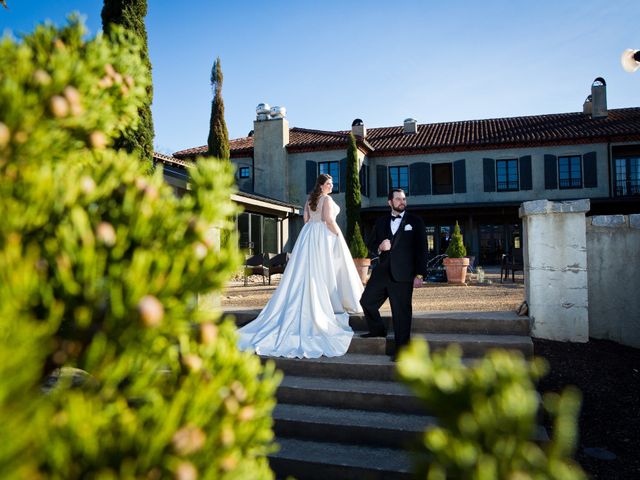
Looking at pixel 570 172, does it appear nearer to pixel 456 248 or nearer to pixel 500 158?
pixel 500 158

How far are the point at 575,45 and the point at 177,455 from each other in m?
12.8

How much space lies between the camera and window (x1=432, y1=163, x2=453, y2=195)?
27.5 metres

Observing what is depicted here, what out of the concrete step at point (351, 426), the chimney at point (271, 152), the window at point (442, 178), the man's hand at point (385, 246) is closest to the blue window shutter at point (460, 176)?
the window at point (442, 178)

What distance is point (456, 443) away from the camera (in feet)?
2.71

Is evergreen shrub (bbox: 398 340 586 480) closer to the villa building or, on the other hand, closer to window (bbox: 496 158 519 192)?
the villa building

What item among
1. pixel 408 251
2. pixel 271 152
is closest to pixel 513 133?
pixel 271 152

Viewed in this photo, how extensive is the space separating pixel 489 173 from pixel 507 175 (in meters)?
1.01

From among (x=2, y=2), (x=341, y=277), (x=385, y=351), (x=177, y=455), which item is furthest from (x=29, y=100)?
(x=341, y=277)

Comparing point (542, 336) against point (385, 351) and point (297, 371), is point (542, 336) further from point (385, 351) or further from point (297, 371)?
point (297, 371)

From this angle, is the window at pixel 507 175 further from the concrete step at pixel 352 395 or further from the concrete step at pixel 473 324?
the concrete step at pixel 352 395

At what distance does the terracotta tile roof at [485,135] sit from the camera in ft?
83.7

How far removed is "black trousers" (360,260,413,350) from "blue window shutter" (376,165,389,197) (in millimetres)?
22788

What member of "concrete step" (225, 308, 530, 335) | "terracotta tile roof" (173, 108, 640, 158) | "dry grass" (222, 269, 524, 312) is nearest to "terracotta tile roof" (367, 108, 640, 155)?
"terracotta tile roof" (173, 108, 640, 158)

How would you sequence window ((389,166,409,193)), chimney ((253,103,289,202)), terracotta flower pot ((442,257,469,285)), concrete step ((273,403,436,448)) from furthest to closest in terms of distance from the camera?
window ((389,166,409,193)) → chimney ((253,103,289,202)) → terracotta flower pot ((442,257,469,285)) → concrete step ((273,403,436,448))
